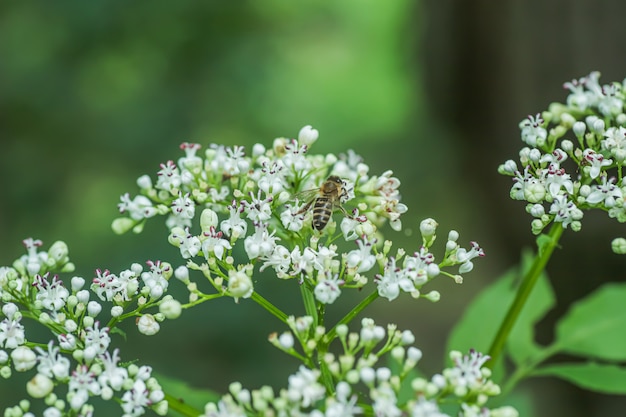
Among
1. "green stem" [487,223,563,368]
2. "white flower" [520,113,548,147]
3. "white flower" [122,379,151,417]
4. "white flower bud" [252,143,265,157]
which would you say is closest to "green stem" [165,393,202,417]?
"white flower" [122,379,151,417]

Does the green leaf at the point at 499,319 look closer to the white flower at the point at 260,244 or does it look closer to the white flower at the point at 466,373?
the white flower at the point at 466,373

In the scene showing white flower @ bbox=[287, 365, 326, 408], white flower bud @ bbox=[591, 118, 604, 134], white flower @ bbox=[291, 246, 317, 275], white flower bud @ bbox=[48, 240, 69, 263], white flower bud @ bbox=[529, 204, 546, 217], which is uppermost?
white flower bud @ bbox=[591, 118, 604, 134]

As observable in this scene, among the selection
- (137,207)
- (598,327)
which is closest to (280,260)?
(137,207)

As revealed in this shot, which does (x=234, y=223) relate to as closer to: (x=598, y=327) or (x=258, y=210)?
(x=258, y=210)

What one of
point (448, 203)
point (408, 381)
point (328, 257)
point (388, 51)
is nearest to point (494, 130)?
point (448, 203)

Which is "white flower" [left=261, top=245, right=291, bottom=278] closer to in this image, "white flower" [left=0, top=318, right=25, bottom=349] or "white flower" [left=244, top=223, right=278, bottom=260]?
"white flower" [left=244, top=223, right=278, bottom=260]
